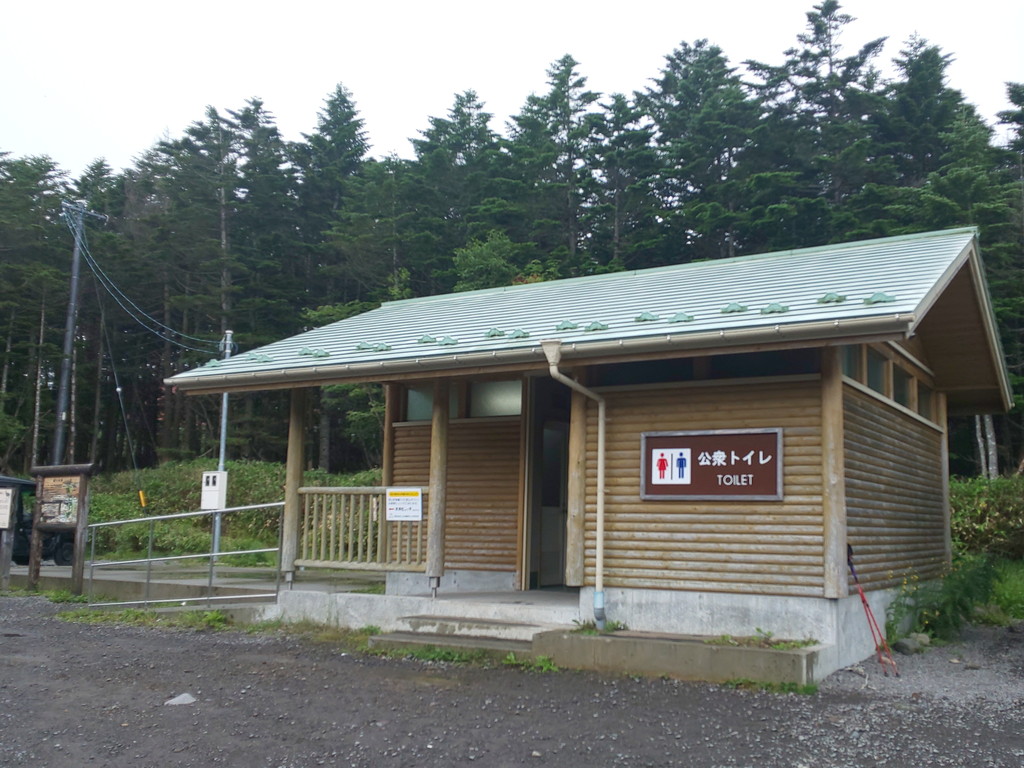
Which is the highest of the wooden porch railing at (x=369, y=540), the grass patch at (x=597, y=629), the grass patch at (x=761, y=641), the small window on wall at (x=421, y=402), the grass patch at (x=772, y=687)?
the small window on wall at (x=421, y=402)

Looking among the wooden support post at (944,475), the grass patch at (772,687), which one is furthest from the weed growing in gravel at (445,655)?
the wooden support post at (944,475)

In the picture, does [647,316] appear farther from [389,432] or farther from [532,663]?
[389,432]

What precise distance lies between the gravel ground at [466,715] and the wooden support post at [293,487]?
179 cm

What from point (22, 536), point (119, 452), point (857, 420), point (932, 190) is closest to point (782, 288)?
point (857, 420)

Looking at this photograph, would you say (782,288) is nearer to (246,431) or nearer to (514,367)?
(514,367)

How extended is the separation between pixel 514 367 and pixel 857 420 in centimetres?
302

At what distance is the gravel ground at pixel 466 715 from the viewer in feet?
16.8

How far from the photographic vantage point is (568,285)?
39.1ft

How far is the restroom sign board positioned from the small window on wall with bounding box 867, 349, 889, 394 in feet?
5.64

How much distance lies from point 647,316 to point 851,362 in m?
1.84

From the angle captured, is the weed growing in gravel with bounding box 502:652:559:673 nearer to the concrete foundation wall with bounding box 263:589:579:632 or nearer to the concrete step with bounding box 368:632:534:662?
the concrete step with bounding box 368:632:534:662

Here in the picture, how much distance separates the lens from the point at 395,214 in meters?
33.7

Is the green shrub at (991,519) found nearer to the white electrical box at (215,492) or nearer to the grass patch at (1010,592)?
the grass patch at (1010,592)

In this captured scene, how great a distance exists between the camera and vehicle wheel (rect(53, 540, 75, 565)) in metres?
17.1
